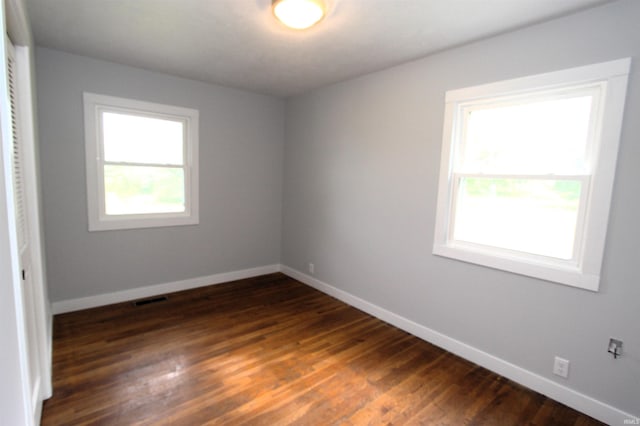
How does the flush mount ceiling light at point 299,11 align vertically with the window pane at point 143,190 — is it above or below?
above

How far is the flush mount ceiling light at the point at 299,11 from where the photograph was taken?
189cm

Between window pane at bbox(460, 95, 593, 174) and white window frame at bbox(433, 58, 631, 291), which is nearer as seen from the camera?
white window frame at bbox(433, 58, 631, 291)

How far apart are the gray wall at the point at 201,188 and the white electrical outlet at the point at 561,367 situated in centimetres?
358

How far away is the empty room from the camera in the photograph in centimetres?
190

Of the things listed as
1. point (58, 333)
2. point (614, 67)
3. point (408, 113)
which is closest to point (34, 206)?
point (58, 333)

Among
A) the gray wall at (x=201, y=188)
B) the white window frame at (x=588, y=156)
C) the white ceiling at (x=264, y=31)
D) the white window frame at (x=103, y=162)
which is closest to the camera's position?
the white window frame at (x=588, y=156)

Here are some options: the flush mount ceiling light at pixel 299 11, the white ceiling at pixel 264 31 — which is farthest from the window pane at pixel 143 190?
the flush mount ceiling light at pixel 299 11

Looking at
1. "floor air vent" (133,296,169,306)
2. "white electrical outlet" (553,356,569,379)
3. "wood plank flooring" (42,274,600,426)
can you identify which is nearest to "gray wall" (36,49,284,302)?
"floor air vent" (133,296,169,306)

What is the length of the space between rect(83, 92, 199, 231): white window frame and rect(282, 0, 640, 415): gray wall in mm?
1362

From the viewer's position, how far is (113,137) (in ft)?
11.0

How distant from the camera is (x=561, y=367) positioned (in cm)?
214

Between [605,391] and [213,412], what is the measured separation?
2526 millimetres

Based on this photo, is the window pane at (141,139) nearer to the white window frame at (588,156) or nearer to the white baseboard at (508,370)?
the white baseboard at (508,370)

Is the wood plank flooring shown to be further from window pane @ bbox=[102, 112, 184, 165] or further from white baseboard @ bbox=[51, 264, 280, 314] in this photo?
window pane @ bbox=[102, 112, 184, 165]
